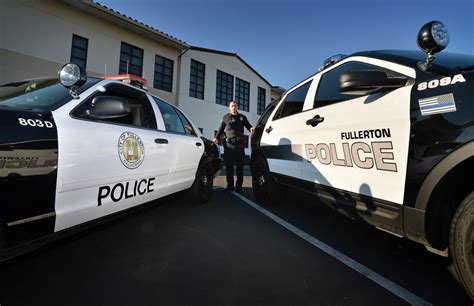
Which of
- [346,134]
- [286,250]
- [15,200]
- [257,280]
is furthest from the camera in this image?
[286,250]

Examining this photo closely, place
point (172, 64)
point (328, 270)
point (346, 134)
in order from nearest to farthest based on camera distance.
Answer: point (328, 270) < point (346, 134) < point (172, 64)

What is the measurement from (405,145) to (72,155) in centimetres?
210

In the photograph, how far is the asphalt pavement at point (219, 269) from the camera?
5.21 feet

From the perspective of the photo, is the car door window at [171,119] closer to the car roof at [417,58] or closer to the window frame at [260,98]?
the car roof at [417,58]

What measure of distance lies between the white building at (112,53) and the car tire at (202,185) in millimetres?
7859

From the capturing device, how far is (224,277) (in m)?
1.83

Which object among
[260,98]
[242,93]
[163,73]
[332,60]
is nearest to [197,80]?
[163,73]

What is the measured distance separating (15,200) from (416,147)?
224 cm

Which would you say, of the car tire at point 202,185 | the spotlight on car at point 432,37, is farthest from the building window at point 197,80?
the spotlight on car at point 432,37

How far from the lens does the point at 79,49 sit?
11031 mm

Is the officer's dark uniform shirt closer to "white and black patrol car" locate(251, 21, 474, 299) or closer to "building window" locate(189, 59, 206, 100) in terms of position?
"white and black patrol car" locate(251, 21, 474, 299)

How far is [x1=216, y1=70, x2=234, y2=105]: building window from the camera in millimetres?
17556

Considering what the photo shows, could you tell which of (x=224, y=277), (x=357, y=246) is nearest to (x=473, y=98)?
(x=357, y=246)

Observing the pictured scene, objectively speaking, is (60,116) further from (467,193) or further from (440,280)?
(440,280)
